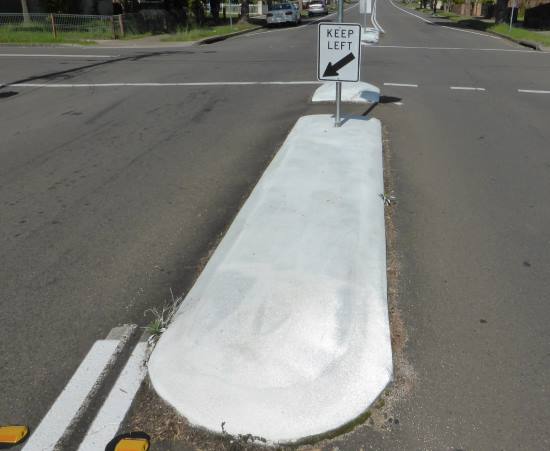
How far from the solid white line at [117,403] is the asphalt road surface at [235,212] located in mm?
343

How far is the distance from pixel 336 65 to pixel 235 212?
276 cm

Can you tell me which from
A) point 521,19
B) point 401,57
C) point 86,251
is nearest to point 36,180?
point 86,251

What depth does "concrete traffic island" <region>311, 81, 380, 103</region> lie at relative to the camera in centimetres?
1048

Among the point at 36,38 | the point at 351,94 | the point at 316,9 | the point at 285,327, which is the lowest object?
the point at 285,327

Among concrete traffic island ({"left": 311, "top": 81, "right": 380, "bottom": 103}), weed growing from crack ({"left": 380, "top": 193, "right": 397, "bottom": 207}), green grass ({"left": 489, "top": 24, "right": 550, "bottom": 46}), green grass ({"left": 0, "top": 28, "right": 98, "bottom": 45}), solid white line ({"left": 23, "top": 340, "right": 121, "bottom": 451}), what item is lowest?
solid white line ({"left": 23, "top": 340, "right": 121, "bottom": 451})

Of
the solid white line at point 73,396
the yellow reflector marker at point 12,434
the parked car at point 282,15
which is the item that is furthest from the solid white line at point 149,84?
the parked car at point 282,15

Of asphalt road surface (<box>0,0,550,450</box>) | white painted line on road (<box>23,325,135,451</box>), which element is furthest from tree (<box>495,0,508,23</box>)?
white painted line on road (<box>23,325,135,451</box>)

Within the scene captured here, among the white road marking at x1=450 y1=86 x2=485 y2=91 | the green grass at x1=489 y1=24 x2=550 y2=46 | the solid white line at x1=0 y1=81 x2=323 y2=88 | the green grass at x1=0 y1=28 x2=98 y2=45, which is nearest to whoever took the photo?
the white road marking at x1=450 y1=86 x2=485 y2=91

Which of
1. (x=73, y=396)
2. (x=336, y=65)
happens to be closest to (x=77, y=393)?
(x=73, y=396)

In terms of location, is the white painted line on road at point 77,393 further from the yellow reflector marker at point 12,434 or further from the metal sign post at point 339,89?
the metal sign post at point 339,89

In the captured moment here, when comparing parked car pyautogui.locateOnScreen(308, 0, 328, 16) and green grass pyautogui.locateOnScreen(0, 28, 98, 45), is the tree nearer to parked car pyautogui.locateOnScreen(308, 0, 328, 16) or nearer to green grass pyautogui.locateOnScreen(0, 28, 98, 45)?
parked car pyautogui.locateOnScreen(308, 0, 328, 16)

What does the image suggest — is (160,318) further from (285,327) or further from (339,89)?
(339,89)

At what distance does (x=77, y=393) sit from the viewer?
124 inches

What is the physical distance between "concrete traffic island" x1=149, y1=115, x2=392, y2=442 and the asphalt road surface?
24 cm
